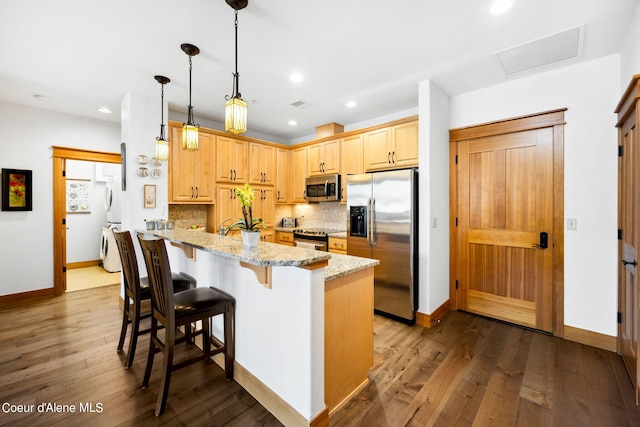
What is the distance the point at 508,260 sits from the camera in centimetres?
322

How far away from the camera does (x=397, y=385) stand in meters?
2.10

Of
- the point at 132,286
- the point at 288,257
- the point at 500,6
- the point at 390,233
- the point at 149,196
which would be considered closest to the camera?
the point at 288,257

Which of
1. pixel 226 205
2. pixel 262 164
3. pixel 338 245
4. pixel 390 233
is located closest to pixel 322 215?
pixel 338 245

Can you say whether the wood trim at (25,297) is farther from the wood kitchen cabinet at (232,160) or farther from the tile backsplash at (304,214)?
the wood kitchen cabinet at (232,160)

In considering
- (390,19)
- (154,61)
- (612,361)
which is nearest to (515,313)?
(612,361)

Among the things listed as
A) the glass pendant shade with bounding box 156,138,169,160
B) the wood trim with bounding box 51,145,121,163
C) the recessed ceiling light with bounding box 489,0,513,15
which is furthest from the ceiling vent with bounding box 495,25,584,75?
the wood trim with bounding box 51,145,121,163

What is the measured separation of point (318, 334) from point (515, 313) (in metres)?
2.75

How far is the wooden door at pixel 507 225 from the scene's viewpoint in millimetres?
2977

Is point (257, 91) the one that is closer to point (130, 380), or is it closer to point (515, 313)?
point (130, 380)

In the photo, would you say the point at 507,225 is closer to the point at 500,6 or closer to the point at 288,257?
the point at 500,6

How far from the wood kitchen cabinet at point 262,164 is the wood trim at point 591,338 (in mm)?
4473

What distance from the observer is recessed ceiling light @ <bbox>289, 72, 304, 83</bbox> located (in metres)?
3.04

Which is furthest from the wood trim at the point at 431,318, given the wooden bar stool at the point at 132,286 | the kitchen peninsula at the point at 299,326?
the wooden bar stool at the point at 132,286

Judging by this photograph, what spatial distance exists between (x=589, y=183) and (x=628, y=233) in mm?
684
